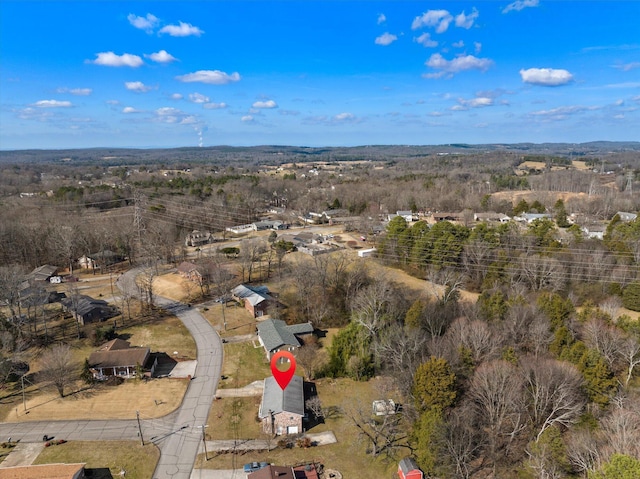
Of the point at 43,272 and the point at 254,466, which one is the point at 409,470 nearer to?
the point at 254,466

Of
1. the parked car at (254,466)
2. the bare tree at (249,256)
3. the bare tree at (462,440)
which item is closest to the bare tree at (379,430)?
the bare tree at (462,440)

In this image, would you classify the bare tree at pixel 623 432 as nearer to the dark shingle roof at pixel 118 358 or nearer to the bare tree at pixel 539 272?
the bare tree at pixel 539 272

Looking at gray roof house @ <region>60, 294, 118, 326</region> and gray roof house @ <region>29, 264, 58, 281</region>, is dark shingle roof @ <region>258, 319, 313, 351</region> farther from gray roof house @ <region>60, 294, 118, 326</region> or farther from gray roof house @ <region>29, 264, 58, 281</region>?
gray roof house @ <region>29, 264, 58, 281</region>

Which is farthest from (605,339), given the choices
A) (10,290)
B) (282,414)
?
(10,290)

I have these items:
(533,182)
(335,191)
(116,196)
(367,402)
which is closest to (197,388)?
(367,402)

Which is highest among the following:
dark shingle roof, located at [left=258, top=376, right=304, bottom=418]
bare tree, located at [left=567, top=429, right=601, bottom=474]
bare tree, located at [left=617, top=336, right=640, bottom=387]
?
bare tree, located at [left=617, top=336, right=640, bottom=387]

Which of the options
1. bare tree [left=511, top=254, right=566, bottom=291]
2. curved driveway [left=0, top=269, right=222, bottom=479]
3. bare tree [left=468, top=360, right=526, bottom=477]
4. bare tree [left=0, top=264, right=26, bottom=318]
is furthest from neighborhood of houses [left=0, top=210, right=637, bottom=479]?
bare tree [left=511, top=254, right=566, bottom=291]
